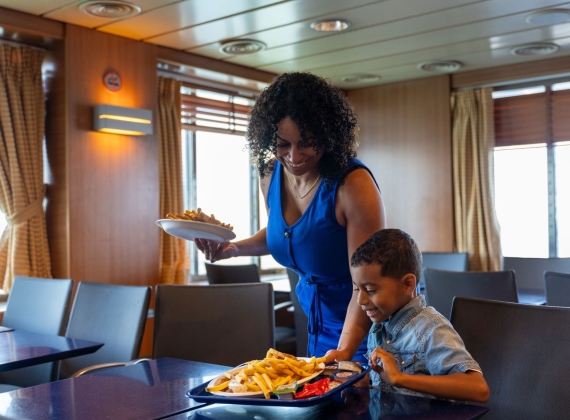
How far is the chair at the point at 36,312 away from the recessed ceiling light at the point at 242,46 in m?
2.34

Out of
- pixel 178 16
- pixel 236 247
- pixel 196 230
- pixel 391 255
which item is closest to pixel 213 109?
pixel 178 16

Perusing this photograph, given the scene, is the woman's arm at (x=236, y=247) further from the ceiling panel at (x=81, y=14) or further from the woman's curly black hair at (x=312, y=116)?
the ceiling panel at (x=81, y=14)

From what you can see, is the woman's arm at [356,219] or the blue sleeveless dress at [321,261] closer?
the woman's arm at [356,219]

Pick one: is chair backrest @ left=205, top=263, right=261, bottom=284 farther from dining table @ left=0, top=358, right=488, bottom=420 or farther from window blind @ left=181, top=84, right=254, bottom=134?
dining table @ left=0, top=358, right=488, bottom=420

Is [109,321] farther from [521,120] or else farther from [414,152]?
[521,120]

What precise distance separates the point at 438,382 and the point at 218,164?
458 centimetres

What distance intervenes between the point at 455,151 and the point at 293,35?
211 cm

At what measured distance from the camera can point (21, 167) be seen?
409cm

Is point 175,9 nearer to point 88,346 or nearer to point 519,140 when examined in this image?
point 88,346

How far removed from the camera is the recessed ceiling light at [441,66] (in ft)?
17.4

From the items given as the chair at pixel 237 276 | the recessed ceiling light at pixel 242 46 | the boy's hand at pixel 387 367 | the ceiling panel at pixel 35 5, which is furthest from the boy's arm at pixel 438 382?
the recessed ceiling light at pixel 242 46

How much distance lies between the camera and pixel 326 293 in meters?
1.80

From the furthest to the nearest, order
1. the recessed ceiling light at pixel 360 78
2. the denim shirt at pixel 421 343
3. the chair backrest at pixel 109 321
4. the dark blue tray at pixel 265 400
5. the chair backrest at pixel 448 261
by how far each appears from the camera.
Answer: the recessed ceiling light at pixel 360 78 → the chair backrest at pixel 448 261 → the chair backrest at pixel 109 321 → the denim shirt at pixel 421 343 → the dark blue tray at pixel 265 400

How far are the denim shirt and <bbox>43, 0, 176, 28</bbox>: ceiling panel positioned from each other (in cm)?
284
